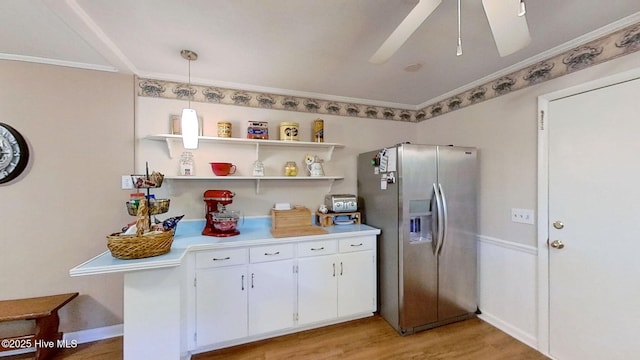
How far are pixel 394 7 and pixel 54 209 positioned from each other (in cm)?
295

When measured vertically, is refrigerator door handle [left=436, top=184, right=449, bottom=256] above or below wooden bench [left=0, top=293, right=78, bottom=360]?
above

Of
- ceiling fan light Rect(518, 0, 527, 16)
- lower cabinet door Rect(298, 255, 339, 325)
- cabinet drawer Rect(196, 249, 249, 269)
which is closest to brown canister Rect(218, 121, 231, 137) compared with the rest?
cabinet drawer Rect(196, 249, 249, 269)

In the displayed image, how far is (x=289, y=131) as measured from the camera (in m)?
2.56

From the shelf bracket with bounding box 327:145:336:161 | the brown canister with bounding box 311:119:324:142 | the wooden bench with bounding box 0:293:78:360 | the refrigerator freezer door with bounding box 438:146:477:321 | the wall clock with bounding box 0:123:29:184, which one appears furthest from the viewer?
the shelf bracket with bounding box 327:145:336:161

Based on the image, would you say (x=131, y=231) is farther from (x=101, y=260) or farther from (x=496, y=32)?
(x=496, y=32)

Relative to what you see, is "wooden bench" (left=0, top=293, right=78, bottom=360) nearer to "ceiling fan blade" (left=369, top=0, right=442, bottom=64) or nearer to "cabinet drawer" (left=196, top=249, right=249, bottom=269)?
"cabinet drawer" (left=196, top=249, right=249, bottom=269)

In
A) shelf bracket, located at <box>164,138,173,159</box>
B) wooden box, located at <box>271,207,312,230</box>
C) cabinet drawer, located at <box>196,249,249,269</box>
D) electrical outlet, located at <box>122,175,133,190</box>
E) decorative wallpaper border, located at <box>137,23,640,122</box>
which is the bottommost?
cabinet drawer, located at <box>196,249,249,269</box>

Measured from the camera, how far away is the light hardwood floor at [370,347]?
1925 millimetres

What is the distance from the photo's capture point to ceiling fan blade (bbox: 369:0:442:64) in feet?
3.42

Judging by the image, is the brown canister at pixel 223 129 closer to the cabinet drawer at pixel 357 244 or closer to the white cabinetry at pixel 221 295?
the white cabinetry at pixel 221 295

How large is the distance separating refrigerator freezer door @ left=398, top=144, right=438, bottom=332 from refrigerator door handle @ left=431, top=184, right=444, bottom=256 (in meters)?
0.04

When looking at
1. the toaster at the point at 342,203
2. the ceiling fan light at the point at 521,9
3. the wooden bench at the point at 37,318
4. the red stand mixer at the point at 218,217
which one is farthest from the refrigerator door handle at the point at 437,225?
the wooden bench at the point at 37,318

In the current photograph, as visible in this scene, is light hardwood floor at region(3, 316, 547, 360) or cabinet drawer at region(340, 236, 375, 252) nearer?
light hardwood floor at region(3, 316, 547, 360)

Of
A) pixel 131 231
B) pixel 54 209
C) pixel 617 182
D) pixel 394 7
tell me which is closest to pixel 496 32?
pixel 394 7
